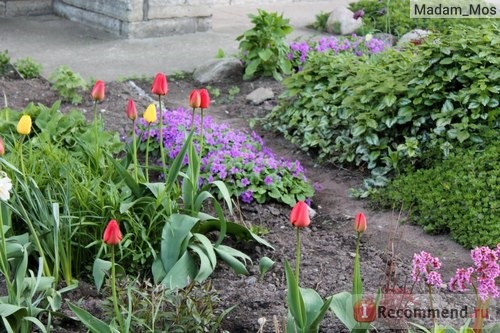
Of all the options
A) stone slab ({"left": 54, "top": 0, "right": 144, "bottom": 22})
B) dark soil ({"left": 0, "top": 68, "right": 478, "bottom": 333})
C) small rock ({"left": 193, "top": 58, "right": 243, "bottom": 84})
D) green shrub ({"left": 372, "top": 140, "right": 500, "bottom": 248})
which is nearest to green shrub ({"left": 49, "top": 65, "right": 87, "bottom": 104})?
dark soil ({"left": 0, "top": 68, "right": 478, "bottom": 333})

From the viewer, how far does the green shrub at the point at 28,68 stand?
775 centimetres

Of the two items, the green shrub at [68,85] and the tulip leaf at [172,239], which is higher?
the green shrub at [68,85]

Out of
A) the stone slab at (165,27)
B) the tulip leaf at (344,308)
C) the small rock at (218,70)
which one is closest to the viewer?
the tulip leaf at (344,308)

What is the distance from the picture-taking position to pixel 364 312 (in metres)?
3.21

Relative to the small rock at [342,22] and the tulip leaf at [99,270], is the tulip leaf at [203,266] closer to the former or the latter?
the tulip leaf at [99,270]

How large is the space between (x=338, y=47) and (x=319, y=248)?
3339mm

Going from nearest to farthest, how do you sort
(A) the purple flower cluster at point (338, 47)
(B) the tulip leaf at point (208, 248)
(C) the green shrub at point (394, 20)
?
(B) the tulip leaf at point (208, 248)
(A) the purple flower cluster at point (338, 47)
(C) the green shrub at point (394, 20)

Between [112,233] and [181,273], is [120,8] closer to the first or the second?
[181,273]

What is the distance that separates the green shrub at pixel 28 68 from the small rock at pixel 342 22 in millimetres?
3769

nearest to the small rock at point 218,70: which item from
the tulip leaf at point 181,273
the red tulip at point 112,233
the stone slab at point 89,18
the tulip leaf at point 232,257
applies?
the stone slab at point 89,18

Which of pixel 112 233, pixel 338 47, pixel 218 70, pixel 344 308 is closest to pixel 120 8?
pixel 218 70

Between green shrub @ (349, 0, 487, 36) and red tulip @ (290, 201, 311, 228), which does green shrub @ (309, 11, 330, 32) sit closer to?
green shrub @ (349, 0, 487, 36)

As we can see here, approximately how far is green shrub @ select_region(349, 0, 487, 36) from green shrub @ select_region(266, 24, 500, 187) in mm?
2769

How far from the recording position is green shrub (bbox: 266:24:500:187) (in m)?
5.65
